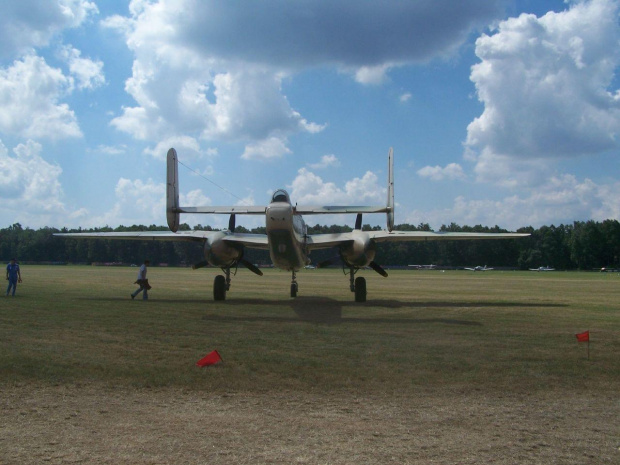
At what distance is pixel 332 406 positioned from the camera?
6.47 m

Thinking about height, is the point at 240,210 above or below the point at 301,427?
above

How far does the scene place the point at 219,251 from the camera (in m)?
19.3

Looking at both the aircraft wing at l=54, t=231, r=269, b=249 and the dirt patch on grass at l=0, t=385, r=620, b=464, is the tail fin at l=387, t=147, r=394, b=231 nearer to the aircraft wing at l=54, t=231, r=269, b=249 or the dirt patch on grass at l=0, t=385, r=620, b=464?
the aircraft wing at l=54, t=231, r=269, b=249

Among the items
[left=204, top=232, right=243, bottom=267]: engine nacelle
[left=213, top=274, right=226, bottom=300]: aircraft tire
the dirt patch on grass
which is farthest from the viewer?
[left=213, top=274, right=226, bottom=300]: aircraft tire

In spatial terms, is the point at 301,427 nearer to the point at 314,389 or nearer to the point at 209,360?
the point at 314,389

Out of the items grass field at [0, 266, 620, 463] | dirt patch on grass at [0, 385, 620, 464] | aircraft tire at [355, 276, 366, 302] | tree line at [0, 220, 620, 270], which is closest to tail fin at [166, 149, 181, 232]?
grass field at [0, 266, 620, 463]

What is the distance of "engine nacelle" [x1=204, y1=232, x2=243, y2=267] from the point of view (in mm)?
19297

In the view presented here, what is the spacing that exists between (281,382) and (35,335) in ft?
20.6

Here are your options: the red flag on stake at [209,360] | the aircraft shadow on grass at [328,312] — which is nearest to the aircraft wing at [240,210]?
the aircraft shadow on grass at [328,312]

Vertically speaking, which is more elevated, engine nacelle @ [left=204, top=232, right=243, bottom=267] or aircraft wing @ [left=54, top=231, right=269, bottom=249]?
aircraft wing @ [left=54, top=231, right=269, bottom=249]

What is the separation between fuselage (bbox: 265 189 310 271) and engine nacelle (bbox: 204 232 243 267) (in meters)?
2.44

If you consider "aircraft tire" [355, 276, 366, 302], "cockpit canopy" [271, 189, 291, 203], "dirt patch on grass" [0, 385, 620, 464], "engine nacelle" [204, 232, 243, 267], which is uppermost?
"cockpit canopy" [271, 189, 291, 203]

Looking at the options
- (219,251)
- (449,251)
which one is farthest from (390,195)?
(449,251)

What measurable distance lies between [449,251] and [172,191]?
113312mm
